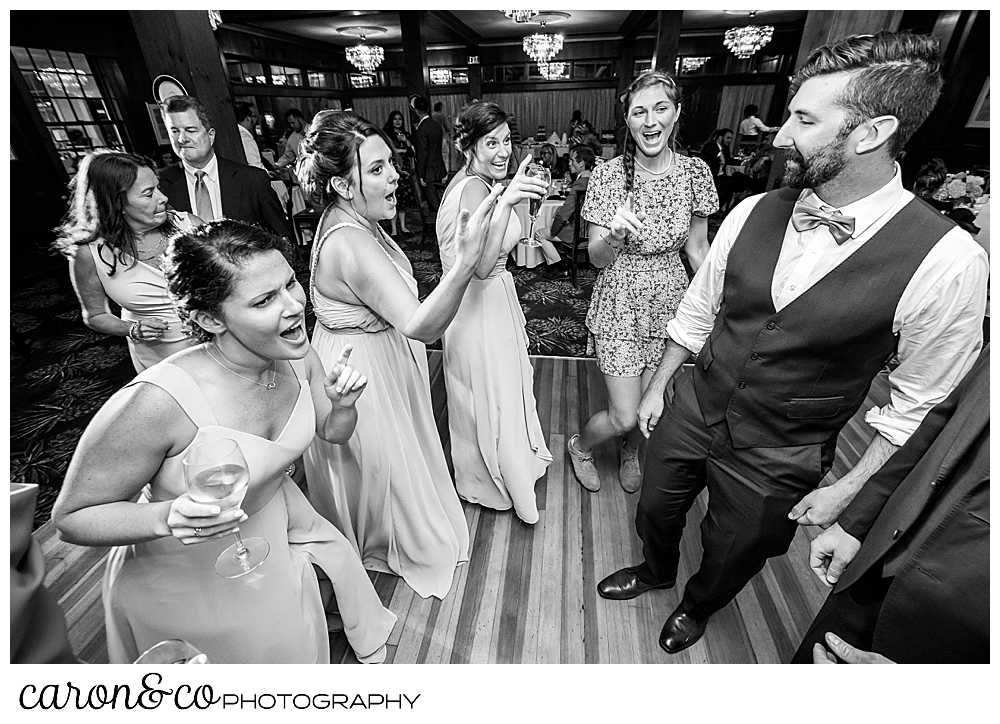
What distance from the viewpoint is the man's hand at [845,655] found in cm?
97

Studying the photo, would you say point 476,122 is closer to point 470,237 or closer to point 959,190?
point 470,237

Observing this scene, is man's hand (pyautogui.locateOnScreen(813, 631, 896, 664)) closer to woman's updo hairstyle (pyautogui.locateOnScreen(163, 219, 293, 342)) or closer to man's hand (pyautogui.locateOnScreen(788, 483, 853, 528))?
man's hand (pyautogui.locateOnScreen(788, 483, 853, 528))

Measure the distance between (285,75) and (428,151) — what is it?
26.7ft

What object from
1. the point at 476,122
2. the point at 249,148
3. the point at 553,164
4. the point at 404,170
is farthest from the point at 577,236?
the point at 404,170

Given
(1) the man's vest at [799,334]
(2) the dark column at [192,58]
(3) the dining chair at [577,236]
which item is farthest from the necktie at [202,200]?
(3) the dining chair at [577,236]

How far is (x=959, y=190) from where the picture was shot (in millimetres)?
3701

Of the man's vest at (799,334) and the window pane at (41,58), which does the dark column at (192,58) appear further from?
the man's vest at (799,334)

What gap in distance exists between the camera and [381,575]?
2033mm

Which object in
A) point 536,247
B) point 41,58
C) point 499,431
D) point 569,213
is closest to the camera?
point 499,431
